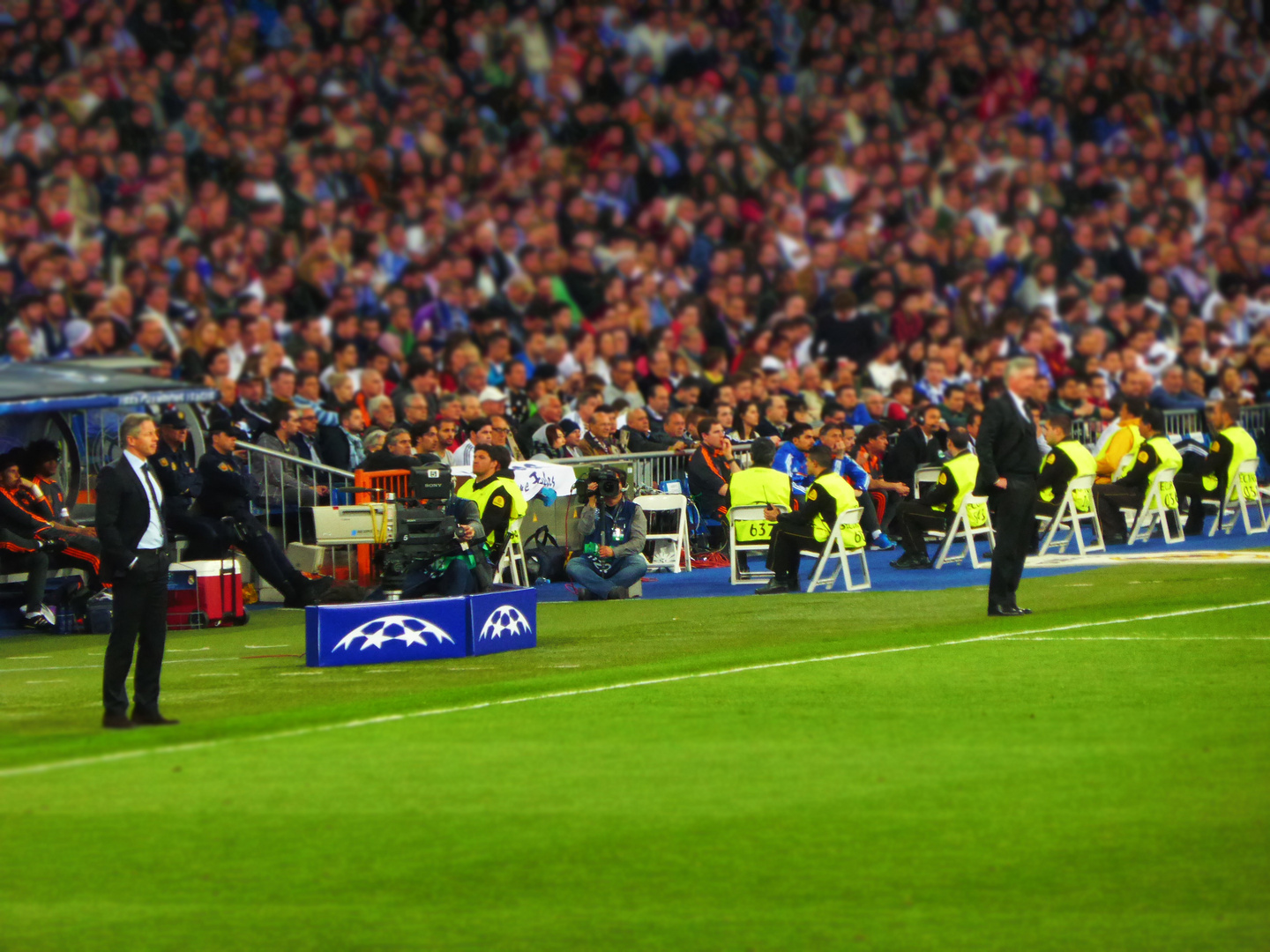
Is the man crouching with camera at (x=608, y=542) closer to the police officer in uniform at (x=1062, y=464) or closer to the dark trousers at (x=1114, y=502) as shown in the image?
the police officer in uniform at (x=1062, y=464)

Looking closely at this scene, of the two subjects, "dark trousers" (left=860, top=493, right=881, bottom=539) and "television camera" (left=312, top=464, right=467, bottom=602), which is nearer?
"television camera" (left=312, top=464, right=467, bottom=602)

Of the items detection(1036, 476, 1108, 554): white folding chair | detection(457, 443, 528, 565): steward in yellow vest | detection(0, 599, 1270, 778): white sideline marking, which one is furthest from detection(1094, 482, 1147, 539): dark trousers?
detection(457, 443, 528, 565): steward in yellow vest

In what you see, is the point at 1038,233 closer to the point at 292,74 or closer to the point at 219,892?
the point at 292,74

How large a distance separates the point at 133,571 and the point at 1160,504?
13801 millimetres

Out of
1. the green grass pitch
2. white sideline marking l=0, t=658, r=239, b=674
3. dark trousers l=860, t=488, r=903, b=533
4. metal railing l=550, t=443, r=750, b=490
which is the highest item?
metal railing l=550, t=443, r=750, b=490

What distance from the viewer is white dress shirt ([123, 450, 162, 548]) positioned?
32.2ft

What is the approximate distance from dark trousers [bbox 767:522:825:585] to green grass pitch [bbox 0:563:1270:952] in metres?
4.94

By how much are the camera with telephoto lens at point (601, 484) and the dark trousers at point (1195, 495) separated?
24.8ft

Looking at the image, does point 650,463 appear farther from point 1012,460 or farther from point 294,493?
point 1012,460

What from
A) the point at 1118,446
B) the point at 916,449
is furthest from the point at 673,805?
the point at 1118,446

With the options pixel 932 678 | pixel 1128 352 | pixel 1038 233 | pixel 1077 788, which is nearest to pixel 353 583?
pixel 932 678

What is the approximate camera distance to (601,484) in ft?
57.3

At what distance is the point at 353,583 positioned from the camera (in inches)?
682

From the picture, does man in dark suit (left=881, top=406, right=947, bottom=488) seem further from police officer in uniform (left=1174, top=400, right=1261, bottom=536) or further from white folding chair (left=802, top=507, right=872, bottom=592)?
white folding chair (left=802, top=507, right=872, bottom=592)
